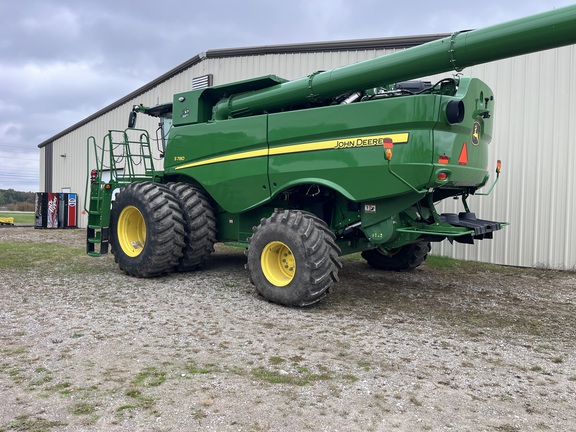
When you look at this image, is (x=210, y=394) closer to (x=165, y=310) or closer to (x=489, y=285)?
(x=165, y=310)

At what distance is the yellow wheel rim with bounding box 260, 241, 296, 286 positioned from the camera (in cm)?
613

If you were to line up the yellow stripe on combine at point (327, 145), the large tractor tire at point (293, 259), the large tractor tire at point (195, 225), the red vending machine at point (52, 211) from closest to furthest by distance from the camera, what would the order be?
the yellow stripe on combine at point (327, 145) < the large tractor tire at point (293, 259) < the large tractor tire at point (195, 225) < the red vending machine at point (52, 211)

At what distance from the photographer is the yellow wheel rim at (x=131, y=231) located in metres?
7.89

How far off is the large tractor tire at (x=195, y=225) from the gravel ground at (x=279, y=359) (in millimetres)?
695

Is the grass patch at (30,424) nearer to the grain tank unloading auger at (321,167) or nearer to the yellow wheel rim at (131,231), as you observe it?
the grain tank unloading auger at (321,167)

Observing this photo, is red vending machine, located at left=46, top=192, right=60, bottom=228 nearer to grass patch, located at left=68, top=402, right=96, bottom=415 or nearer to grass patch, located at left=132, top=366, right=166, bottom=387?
grass patch, located at left=132, top=366, right=166, bottom=387

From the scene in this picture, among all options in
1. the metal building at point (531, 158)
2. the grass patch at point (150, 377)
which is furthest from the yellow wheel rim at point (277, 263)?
the metal building at point (531, 158)

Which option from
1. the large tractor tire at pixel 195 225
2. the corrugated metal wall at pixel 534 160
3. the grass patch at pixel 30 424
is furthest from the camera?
the corrugated metal wall at pixel 534 160

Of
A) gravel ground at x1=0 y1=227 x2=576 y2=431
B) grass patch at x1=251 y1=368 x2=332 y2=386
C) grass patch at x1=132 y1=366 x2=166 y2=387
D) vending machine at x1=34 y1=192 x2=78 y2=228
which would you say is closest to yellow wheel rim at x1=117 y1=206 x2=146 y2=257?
gravel ground at x1=0 y1=227 x2=576 y2=431

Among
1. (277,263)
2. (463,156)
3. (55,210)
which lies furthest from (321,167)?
(55,210)

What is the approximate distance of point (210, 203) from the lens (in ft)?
25.8

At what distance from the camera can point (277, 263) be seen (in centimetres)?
630

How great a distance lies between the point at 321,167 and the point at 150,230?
9.65 ft

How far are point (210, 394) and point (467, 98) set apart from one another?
447 cm
